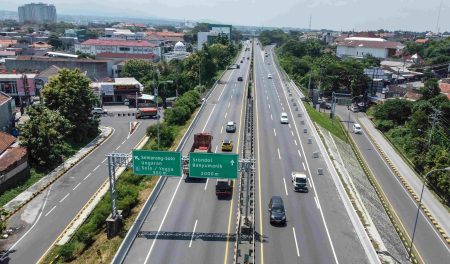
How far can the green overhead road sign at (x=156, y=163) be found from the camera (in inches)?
1396

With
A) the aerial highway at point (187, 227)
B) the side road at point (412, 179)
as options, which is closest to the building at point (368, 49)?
the side road at point (412, 179)

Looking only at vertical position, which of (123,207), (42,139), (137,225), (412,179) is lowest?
(412,179)

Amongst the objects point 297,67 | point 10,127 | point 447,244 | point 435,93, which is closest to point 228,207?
point 447,244

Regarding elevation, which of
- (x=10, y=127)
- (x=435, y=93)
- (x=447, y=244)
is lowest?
(x=447, y=244)

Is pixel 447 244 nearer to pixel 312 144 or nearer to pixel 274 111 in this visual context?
pixel 312 144

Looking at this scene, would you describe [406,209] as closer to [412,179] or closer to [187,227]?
[412,179]

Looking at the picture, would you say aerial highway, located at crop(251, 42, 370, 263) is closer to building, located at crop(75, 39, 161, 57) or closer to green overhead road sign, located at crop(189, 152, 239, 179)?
green overhead road sign, located at crop(189, 152, 239, 179)

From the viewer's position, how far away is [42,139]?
53.3m

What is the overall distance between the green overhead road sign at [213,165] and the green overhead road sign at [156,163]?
140 cm

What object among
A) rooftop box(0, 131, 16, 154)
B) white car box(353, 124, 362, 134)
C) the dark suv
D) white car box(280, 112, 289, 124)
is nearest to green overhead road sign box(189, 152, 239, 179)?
the dark suv

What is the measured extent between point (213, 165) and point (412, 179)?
37.1 meters

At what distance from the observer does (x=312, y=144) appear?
58.9 m

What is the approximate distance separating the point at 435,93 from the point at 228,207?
66089 millimetres

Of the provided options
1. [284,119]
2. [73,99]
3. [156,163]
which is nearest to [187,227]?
[156,163]
